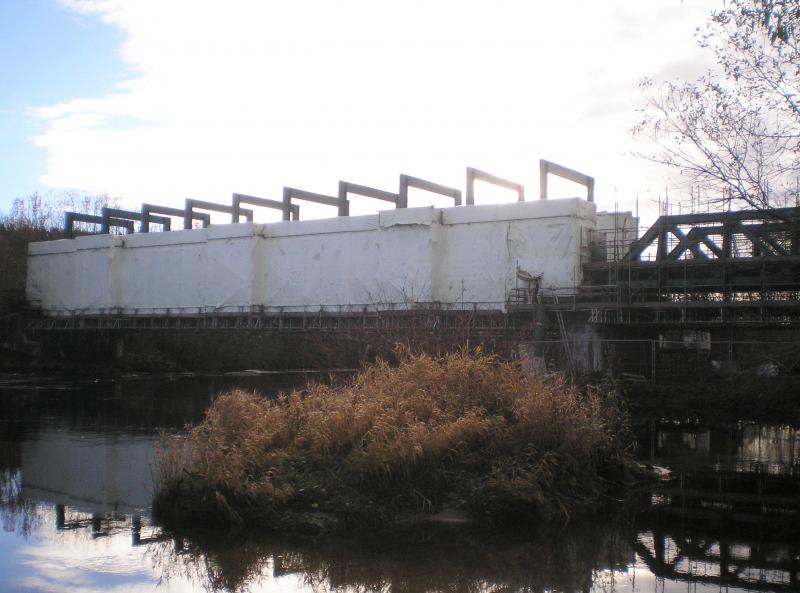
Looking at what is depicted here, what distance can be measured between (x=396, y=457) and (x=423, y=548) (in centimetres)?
211

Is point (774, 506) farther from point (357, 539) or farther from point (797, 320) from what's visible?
point (797, 320)

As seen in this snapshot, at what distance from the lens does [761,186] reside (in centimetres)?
1566

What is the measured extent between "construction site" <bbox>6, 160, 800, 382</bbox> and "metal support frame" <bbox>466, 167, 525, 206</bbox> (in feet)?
0.37

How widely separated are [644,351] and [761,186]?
2016 centimetres

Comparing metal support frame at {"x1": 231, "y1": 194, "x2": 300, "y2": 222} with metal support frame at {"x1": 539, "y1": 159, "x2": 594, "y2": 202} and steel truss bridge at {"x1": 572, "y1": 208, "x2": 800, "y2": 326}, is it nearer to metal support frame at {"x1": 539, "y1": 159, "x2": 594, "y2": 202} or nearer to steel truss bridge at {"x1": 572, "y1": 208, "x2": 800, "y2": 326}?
metal support frame at {"x1": 539, "y1": 159, "x2": 594, "y2": 202}

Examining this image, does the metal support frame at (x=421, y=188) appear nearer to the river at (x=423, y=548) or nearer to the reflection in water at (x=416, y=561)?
the river at (x=423, y=548)

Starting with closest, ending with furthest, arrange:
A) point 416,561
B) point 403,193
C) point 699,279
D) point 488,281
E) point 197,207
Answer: point 416,561 < point 699,279 < point 488,281 < point 403,193 < point 197,207

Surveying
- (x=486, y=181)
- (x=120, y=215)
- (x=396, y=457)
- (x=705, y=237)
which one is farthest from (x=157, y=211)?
(x=396, y=457)

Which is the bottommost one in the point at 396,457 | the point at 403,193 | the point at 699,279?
the point at 396,457

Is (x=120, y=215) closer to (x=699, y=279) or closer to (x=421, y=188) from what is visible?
(x=421, y=188)

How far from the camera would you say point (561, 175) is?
39125mm

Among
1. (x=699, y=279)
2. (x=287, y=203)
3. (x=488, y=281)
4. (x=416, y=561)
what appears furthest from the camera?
(x=287, y=203)

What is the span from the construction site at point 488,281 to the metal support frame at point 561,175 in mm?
78

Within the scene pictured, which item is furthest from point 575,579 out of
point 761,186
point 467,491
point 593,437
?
point 761,186
